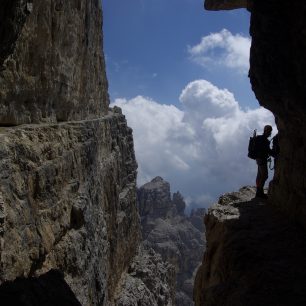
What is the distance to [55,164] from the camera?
2397 centimetres

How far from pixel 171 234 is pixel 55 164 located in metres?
95.4

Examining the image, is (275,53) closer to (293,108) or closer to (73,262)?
(293,108)

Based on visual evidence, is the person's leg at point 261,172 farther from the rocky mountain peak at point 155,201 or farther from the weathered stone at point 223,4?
the rocky mountain peak at point 155,201

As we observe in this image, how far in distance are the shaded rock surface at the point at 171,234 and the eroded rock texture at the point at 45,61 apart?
240 ft

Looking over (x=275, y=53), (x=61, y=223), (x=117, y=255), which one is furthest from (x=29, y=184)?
(x=117, y=255)

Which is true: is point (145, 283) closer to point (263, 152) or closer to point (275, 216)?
point (263, 152)

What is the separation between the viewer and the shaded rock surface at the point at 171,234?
107 meters

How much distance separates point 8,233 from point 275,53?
1145cm

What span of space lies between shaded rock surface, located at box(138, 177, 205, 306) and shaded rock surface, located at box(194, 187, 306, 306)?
3310 inches

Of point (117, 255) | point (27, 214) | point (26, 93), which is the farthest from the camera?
point (117, 255)

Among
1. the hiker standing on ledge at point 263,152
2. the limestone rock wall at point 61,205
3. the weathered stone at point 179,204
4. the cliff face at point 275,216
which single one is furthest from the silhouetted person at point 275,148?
the weathered stone at point 179,204

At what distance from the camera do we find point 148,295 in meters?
49.7

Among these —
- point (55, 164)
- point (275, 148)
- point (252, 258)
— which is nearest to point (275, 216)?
point (252, 258)

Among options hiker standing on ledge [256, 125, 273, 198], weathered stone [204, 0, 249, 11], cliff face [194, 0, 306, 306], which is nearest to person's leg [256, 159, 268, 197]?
hiker standing on ledge [256, 125, 273, 198]
